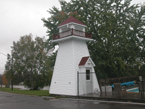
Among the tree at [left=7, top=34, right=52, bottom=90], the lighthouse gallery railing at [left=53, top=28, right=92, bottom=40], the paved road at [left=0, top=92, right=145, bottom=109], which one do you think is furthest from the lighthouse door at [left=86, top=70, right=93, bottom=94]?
the tree at [left=7, top=34, right=52, bottom=90]

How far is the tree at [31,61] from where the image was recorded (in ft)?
106

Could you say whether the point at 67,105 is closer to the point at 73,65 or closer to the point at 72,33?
the point at 73,65

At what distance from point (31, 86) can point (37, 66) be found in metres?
4.23

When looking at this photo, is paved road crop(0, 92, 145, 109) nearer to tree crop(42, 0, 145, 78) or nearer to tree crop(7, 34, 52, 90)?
tree crop(42, 0, 145, 78)

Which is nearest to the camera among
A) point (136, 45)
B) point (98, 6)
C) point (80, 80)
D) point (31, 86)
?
point (80, 80)

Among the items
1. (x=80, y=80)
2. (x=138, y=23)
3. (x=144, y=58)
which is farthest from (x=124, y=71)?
(x=80, y=80)

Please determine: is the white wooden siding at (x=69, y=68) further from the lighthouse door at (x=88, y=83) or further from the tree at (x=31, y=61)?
the tree at (x=31, y=61)

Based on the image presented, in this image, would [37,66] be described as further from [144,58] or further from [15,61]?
[144,58]

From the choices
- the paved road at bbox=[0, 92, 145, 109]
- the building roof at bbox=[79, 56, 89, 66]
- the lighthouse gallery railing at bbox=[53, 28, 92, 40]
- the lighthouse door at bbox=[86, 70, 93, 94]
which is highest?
the lighthouse gallery railing at bbox=[53, 28, 92, 40]

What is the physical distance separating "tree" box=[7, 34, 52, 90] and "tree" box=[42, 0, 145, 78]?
600 cm

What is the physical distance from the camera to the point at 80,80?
687 inches

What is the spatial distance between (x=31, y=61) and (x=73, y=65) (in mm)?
16247

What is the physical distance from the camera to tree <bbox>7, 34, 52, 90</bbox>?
106 feet

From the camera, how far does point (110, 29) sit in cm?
2614
